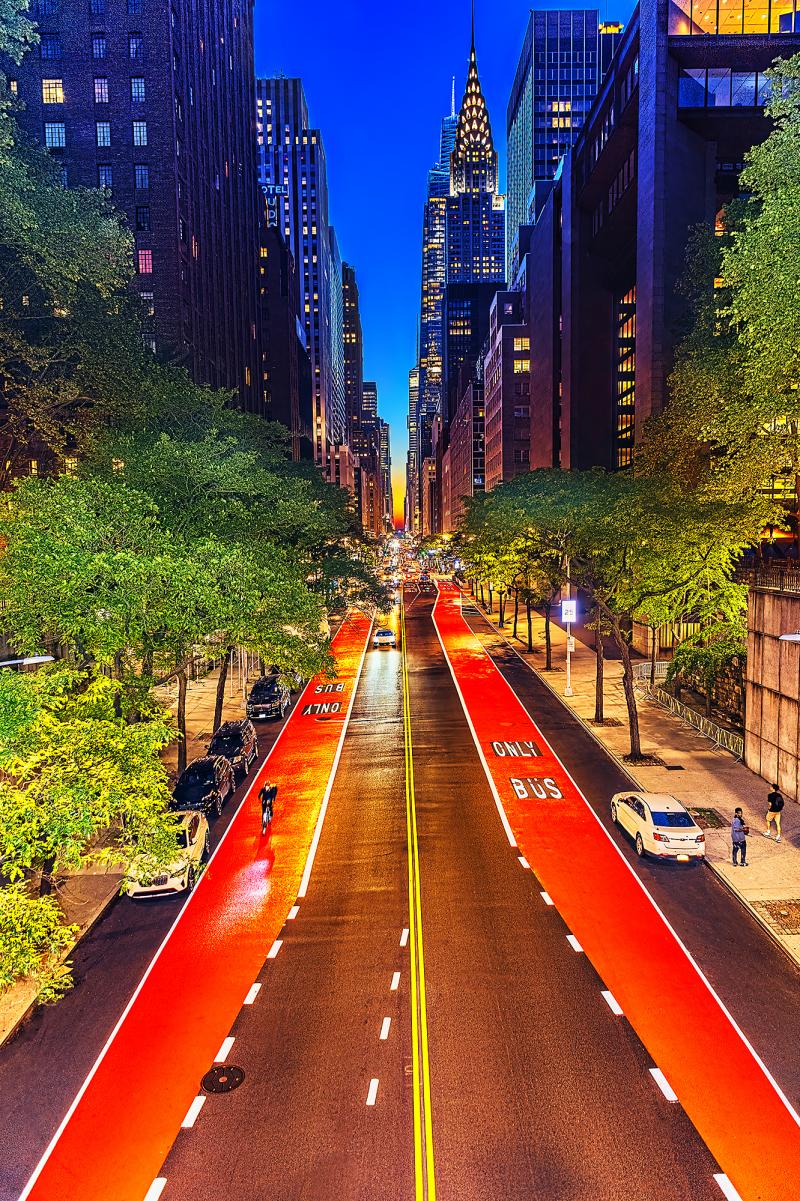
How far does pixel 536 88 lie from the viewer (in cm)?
16450

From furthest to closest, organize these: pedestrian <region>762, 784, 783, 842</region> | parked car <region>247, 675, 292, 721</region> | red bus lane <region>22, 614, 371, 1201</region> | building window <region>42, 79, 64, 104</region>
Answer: building window <region>42, 79, 64, 104</region> < parked car <region>247, 675, 292, 721</region> < pedestrian <region>762, 784, 783, 842</region> < red bus lane <region>22, 614, 371, 1201</region>

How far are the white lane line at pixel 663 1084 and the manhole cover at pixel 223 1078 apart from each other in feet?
21.8

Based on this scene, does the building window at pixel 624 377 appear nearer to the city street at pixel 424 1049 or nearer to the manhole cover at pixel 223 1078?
the city street at pixel 424 1049

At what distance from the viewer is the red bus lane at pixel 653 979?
10.2 meters

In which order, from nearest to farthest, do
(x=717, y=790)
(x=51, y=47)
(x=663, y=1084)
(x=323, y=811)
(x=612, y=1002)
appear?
1. (x=663, y=1084)
2. (x=612, y=1002)
3. (x=323, y=811)
4. (x=717, y=790)
5. (x=51, y=47)

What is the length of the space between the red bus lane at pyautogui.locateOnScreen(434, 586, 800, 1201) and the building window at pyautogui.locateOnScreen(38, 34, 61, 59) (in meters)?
60.7

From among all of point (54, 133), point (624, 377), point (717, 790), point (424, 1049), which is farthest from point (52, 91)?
point (424, 1049)

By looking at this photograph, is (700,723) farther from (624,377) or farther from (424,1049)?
(624,377)

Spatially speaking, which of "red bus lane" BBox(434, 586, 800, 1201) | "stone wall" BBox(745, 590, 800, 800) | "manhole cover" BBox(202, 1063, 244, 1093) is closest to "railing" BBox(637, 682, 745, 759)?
"stone wall" BBox(745, 590, 800, 800)

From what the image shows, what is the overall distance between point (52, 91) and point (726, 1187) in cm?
7061

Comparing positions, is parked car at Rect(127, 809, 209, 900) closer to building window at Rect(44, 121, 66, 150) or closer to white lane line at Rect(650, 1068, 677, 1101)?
white lane line at Rect(650, 1068, 677, 1101)

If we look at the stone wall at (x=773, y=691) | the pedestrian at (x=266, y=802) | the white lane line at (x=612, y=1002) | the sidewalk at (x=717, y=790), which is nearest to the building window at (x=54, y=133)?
the sidewalk at (x=717, y=790)

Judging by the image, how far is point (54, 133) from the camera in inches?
2132

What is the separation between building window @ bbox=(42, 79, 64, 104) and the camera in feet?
176
